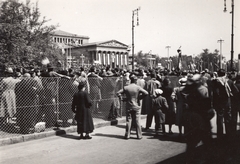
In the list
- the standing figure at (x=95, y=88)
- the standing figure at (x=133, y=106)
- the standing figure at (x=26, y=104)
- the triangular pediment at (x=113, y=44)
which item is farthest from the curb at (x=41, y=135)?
the triangular pediment at (x=113, y=44)

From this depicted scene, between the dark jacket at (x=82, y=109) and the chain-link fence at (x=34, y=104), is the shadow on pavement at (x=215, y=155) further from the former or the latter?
the chain-link fence at (x=34, y=104)

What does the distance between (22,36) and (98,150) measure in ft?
63.8

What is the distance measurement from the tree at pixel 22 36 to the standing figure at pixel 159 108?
55.0ft

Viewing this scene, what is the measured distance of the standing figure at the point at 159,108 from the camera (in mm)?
8741

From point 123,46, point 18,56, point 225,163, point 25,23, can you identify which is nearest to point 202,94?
point 225,163

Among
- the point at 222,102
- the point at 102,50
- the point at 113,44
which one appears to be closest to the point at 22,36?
the point at 222,102

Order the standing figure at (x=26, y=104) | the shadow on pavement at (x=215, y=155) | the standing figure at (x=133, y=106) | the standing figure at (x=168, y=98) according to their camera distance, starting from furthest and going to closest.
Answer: the standing figure at (x=168, y=98) → the standing figure at (x=26, y=104) → the standing figure at (x=133, y=106) → the shadow on pavement at (x=215, y=155)

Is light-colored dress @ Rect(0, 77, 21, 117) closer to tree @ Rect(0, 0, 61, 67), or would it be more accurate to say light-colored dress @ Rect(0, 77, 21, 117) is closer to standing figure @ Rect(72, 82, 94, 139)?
standing figure @ Rect(72, 82, 94, 139)

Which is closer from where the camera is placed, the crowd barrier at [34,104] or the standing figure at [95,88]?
the crowd barrier at [34,104]

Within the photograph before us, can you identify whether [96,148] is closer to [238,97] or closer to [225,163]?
[225,163]

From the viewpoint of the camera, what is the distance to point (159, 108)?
347 inches

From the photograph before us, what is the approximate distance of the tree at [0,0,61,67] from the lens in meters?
22.3

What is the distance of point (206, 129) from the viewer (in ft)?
18.3

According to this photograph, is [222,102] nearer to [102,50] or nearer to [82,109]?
[82,109]
